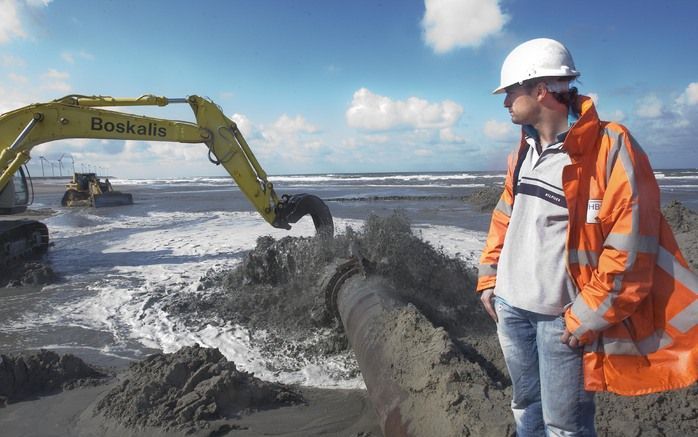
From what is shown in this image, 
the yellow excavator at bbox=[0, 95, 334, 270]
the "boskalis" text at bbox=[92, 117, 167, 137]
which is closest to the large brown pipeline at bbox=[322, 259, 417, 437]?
the yellow excavator at bbox=[0, 95, 334, 270]

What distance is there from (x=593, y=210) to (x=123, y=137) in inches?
405

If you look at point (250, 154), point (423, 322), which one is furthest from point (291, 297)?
point (250, 154)

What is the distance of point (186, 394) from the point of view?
4.03 metres

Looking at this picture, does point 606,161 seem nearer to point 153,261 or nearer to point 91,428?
point 91,428

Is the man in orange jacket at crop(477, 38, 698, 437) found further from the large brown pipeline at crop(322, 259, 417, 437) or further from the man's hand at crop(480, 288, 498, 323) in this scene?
the large brown pipeline at crop(322, 259, 417, 437)

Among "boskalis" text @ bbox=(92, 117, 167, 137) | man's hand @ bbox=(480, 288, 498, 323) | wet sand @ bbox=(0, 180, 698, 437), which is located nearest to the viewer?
man's hand @ bbox=(480, 288, 498, 323)

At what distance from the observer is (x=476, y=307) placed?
693 cm

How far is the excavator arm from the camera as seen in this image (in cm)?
979

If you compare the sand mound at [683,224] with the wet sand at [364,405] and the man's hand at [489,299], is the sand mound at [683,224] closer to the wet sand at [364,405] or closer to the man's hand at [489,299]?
the wet sand at [364,405]

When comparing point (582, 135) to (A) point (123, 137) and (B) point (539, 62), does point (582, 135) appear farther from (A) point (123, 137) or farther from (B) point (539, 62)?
(A) point (123, 137)

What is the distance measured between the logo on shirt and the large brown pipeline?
1798mm

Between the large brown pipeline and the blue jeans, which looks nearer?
the blue jeans

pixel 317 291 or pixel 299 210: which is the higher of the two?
pixel 299 210

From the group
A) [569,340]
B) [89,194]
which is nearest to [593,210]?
[569,340]
